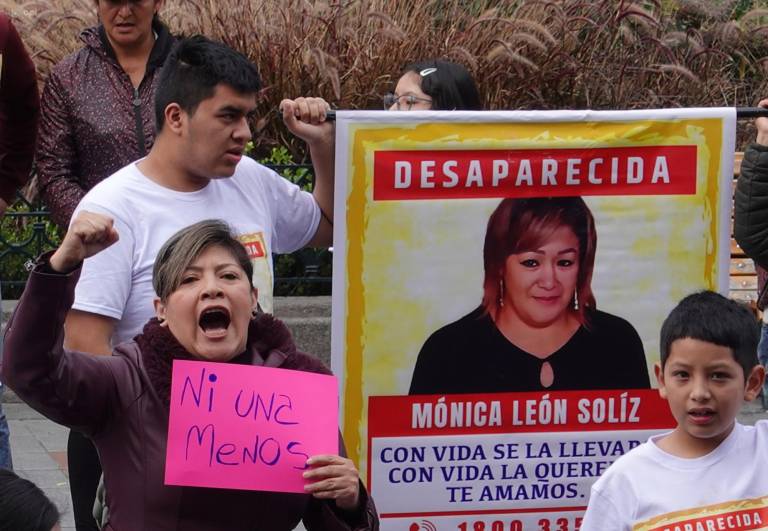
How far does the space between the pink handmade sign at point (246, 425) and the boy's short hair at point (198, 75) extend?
1.04 m

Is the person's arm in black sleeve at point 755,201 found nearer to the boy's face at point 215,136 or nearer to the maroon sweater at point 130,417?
the boy's face at point 215,136

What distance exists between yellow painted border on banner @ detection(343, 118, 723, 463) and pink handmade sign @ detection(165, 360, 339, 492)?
39.4 inches

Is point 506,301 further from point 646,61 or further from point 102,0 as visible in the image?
point 646,61

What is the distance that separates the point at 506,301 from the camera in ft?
14.9

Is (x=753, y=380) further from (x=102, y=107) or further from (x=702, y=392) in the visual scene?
(x=102, y=107)

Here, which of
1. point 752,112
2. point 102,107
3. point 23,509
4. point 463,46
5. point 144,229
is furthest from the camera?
point 463,46

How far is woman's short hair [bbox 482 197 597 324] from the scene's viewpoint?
4504mm

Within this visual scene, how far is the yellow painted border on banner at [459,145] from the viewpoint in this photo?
4418mm

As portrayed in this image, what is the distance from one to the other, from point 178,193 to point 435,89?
1.36 meters

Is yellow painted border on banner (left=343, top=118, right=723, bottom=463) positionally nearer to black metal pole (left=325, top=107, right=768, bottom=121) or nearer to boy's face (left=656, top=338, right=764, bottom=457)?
black metal pole (left=325, top=107, right=768, bottom=121)

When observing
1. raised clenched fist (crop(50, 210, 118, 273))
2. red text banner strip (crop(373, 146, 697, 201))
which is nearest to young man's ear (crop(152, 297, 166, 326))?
raised clenched fist (crop(50, 210, 118, 273))

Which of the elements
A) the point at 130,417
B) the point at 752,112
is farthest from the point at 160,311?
the point at 752,112

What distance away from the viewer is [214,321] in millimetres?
3451

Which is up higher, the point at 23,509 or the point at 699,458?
the point at 699,458
